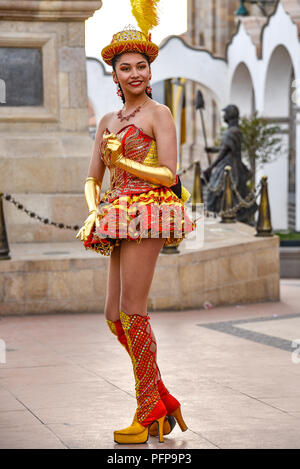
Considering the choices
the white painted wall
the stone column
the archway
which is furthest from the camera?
the archway

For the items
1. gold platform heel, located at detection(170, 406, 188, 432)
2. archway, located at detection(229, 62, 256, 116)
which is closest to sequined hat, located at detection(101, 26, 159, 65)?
gold platform heel, located at detection(170, 406, 188, 432)

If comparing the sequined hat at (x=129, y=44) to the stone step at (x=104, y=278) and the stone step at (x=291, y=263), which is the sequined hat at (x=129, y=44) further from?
the stone step at (x=291, y=263)

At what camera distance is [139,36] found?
4766mm

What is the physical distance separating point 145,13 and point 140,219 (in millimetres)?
1062

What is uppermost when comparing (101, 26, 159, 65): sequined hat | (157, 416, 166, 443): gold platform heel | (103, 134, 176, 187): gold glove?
(101, 26, 159, 65): sequined hat

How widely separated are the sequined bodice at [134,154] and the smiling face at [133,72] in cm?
18

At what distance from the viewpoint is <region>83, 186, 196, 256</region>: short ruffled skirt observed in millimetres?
4566

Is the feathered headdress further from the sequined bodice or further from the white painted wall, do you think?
the white painted wall

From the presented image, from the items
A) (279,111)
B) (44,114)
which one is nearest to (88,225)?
(44,114)

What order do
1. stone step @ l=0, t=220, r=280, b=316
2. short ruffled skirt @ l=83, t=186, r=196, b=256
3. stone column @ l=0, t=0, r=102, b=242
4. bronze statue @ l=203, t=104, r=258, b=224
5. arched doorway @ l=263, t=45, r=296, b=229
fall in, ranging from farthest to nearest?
1. arched doorway @ l=263, t=45, r=296, b=229
2. bronze statue @ l=203, t=104, r=258, b=224
3. stone column @ l=0, t=0, r=102, b=242
4. stone step @ l=0, t=220, r=280, b=316
5. short ruffled skirt @ l=83, t=186, r=196, b=256

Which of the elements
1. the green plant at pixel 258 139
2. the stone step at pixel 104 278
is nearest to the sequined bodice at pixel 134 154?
the stone step at pixel 104 278

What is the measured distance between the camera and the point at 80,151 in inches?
445

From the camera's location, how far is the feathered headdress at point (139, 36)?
473cm
